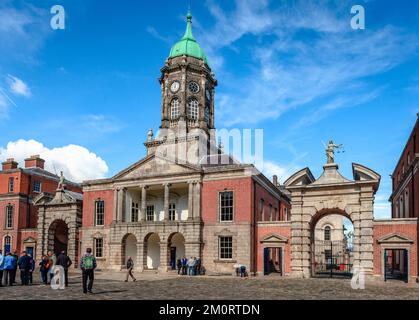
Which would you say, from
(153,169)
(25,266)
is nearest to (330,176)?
(153,169)

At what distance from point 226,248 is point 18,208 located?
24.9m

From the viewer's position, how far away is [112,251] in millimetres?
39750

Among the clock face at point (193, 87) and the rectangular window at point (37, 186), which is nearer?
the clock face at point (193, 87)

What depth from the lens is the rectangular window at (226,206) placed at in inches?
1421

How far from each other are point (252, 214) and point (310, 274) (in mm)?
6418

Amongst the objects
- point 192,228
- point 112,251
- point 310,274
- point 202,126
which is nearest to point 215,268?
point 192,228

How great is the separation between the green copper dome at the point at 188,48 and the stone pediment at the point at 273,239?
79.0 feet

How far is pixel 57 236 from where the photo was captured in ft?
155

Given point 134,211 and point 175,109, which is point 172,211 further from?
point 175,109

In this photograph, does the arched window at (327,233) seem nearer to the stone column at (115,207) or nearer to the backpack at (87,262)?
the stone column at (115,207)

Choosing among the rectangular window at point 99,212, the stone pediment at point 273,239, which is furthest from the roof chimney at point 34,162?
the stone pediment at point 273,239

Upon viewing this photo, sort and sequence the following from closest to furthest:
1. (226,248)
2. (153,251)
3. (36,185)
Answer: (226,248)
(153,251)
(36,185)

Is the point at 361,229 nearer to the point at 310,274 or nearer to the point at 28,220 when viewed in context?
the point at 310,274

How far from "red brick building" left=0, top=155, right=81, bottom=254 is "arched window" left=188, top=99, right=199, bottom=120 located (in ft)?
61.9
